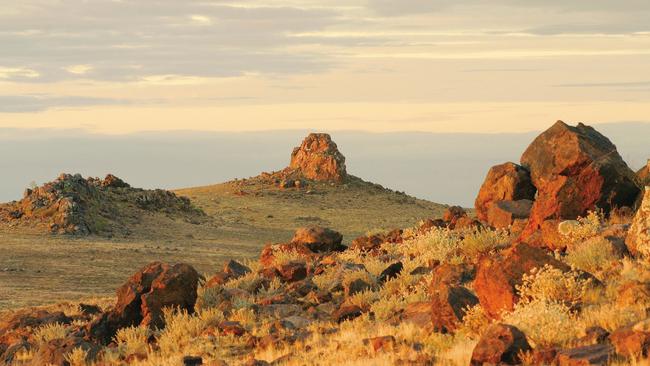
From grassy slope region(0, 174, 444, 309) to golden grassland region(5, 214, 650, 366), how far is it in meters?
8.67

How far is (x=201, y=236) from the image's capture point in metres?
38.9

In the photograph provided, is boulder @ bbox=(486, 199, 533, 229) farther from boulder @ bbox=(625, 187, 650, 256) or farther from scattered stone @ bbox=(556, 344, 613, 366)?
scattered stone @ bbox=(556, 344, 613, 366)

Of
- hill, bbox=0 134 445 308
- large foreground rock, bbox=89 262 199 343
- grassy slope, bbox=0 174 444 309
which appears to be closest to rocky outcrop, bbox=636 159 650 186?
large foreground rock, bbox=89 262 199 343

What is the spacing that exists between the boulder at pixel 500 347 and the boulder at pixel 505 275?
1.75 m

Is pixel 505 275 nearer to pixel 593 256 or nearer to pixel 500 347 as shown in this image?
pixel 500 347

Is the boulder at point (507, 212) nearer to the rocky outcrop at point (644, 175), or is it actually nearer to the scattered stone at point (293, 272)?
the rocky outcrop at point (644, 175)

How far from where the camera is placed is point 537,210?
18.9m

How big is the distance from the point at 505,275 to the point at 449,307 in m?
0.97

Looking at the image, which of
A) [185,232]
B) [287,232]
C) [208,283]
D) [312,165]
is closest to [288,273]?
[208,283]

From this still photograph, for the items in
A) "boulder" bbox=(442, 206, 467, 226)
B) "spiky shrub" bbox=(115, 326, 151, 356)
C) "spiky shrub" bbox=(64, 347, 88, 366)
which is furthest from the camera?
"boulder" bbox=(442, 206, 467, 226)

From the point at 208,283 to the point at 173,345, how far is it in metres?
4.82

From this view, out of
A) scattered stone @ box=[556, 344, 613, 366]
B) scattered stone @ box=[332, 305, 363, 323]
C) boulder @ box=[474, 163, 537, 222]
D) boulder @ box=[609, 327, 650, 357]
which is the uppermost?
boulder @ box=[474, 163, 537, 222]

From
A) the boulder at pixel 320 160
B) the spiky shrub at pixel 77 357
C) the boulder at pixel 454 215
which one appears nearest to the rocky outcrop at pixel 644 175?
the boulder at pixel 454 215

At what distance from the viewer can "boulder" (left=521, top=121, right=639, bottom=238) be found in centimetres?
1884
